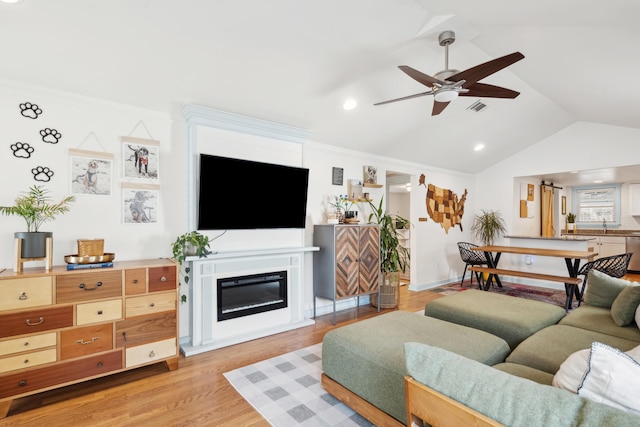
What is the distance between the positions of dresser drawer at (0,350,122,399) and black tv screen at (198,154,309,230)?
1.36 m

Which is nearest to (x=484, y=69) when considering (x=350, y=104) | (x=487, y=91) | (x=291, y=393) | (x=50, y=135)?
(x=487, y=91)

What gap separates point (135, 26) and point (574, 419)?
325cm

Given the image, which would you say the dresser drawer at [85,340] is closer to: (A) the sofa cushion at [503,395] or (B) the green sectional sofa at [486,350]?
(B) the green sectional sofa at [486,350]

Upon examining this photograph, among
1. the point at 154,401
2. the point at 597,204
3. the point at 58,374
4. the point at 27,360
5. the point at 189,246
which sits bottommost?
the point at 154,401

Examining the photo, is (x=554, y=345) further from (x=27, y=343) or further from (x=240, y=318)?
(x=27, y=343)

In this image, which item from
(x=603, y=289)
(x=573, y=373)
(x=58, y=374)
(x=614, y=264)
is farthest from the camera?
(x=614, y=264)

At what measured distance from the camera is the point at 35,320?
2266mm

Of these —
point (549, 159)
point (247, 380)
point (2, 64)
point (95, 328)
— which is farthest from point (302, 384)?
point (549, 159)

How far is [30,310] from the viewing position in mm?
2250

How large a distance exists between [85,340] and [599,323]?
4179 millimetres

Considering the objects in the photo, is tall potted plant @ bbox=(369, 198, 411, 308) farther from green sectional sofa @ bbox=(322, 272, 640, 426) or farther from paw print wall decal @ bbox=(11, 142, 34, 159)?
paw print wall decal @ bbox=(11, 142, 34, 159)

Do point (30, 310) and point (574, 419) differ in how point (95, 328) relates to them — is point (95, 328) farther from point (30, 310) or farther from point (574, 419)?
point (574, 419)

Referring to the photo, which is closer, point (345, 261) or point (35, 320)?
point (35, 320)

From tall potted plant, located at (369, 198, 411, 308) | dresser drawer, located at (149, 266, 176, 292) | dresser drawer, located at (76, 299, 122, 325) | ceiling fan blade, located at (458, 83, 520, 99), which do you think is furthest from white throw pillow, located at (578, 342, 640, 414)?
tall potted plant, located at (369, 198, 411, 308)
